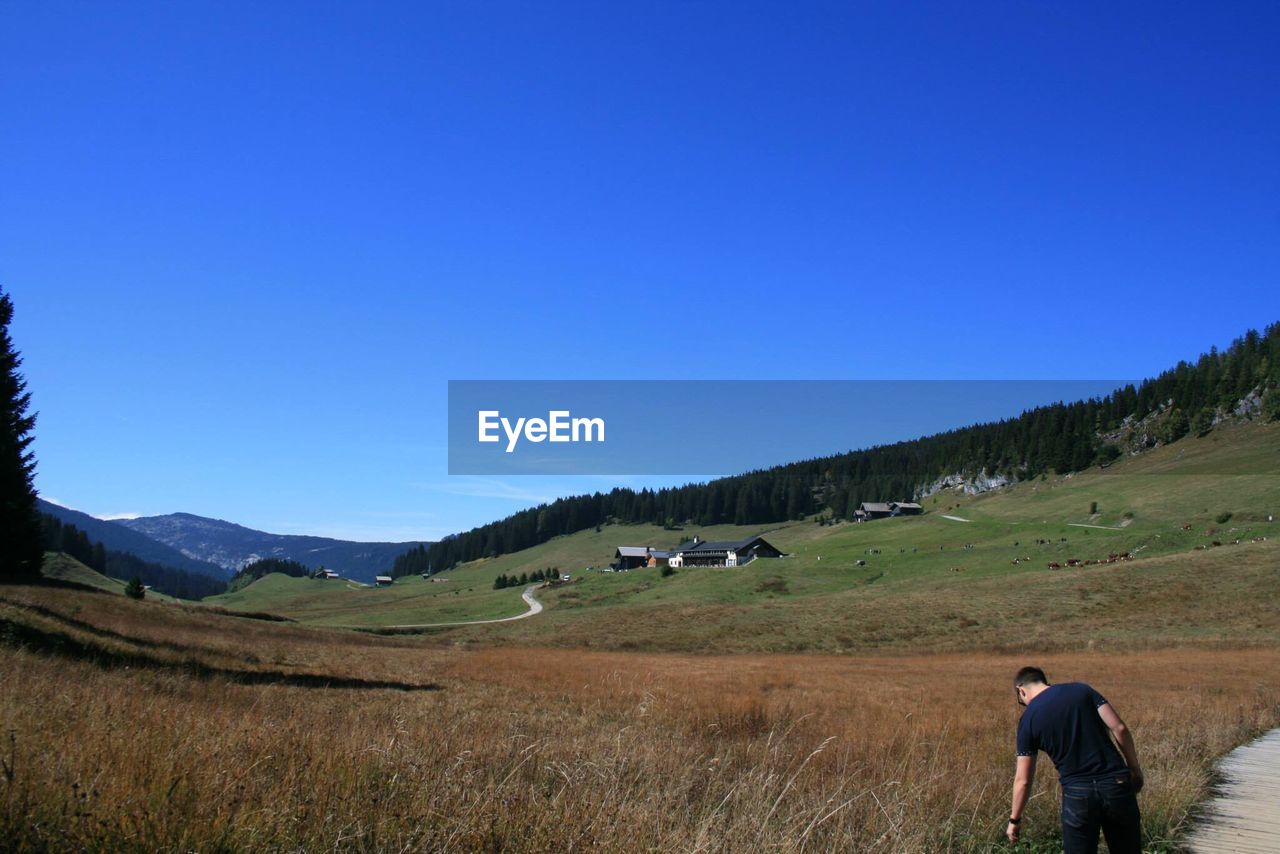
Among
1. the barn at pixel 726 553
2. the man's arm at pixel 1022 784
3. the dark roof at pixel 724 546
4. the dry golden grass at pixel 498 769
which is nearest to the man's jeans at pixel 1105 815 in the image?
A: the man's arm at pixel 1022 784

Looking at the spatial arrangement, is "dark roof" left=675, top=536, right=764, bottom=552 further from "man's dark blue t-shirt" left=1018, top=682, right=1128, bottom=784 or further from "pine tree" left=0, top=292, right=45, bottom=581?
"man's dark blue t-shirt" left=1018, top=682, right=1128, bottom=784

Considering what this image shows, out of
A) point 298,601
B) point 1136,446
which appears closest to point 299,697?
point 298,601

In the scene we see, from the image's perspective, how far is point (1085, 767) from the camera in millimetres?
6121

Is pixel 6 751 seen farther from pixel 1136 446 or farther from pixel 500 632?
pixel 1136 446

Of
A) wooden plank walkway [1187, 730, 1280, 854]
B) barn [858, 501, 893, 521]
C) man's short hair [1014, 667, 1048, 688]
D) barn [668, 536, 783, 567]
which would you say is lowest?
barn [668, 536, 783, 567]

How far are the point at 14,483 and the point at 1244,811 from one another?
53392mm

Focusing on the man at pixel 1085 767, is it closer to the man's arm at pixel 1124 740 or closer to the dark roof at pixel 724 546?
the man's arm at pixel 1124 740

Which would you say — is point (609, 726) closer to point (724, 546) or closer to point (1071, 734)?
point (1071, 734)

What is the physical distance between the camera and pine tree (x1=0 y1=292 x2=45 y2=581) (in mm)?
39000

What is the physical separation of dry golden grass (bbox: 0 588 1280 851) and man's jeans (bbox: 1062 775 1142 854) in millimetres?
1192

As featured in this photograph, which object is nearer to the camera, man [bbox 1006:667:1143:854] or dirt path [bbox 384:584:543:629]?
man [bbox 1006:667:1143:854]

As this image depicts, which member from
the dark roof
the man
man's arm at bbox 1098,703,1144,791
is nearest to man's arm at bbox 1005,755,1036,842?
the man

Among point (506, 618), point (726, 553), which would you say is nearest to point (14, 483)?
point (506, 618)

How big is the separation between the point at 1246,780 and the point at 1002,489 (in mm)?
176484
